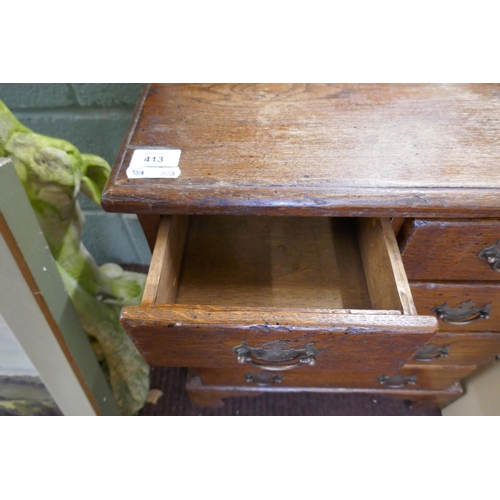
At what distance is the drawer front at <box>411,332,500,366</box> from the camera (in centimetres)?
68

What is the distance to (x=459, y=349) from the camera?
0.72 meters

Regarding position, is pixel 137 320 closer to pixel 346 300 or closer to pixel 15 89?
pixel 346 300

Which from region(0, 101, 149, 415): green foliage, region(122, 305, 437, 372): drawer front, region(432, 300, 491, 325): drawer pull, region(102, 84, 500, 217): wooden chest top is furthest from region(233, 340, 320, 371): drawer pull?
region(0, 101, 149, 415): green foliage

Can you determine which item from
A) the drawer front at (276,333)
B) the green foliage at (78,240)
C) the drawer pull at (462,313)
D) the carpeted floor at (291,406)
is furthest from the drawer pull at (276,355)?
the carpeted floor at (291,406)

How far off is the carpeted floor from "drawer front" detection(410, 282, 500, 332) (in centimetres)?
40

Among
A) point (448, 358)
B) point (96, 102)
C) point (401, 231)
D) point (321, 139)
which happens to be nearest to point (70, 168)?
point (96, 102)

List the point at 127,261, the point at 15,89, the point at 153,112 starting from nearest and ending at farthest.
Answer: the point at 153,112 → the point at 15,89 → the point at 127,261

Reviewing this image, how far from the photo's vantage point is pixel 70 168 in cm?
57

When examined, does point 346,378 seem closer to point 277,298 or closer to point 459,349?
point 459,349

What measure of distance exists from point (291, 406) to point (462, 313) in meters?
0.52

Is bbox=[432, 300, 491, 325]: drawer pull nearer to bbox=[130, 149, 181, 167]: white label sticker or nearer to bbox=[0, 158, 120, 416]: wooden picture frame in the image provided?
bbox=[130, 149, 181, 167]: white label sticker

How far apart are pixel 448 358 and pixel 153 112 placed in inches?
28.4

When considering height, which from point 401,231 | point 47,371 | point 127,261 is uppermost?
point 401,231

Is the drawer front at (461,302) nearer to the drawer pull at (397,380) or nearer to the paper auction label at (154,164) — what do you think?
the drawer pull at (397,380)
